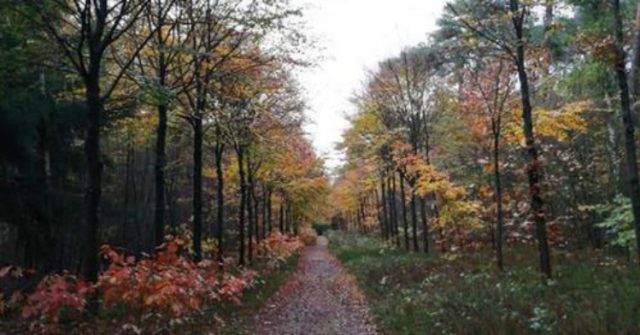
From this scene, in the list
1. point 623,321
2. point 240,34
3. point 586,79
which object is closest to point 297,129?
point 240,34

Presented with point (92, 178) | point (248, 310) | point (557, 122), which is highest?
point (557, 122)

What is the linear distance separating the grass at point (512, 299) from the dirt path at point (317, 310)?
0.55 m

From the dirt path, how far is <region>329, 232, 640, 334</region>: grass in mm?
549

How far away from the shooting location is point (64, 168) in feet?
63.0

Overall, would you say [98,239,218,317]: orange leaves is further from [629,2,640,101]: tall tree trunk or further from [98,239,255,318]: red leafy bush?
[629,2,640,101]: tall tree trunk

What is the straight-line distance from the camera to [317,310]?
15.7 meters

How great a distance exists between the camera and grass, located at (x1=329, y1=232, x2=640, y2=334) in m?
8.37

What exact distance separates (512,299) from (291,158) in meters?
19.4

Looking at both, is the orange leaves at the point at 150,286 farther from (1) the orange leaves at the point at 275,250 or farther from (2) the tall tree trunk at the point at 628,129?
(1) the orange leaves at the point at 275,250

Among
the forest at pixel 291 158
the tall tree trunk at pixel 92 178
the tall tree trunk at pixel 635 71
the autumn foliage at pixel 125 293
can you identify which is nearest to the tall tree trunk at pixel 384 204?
the forest at pixel 291 158

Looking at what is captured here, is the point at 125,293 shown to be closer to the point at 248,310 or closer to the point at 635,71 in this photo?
the point at 248,310

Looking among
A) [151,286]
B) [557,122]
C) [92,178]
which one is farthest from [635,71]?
[92,178]

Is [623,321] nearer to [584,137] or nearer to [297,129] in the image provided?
[584,137]

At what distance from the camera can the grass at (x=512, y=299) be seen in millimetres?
8367
